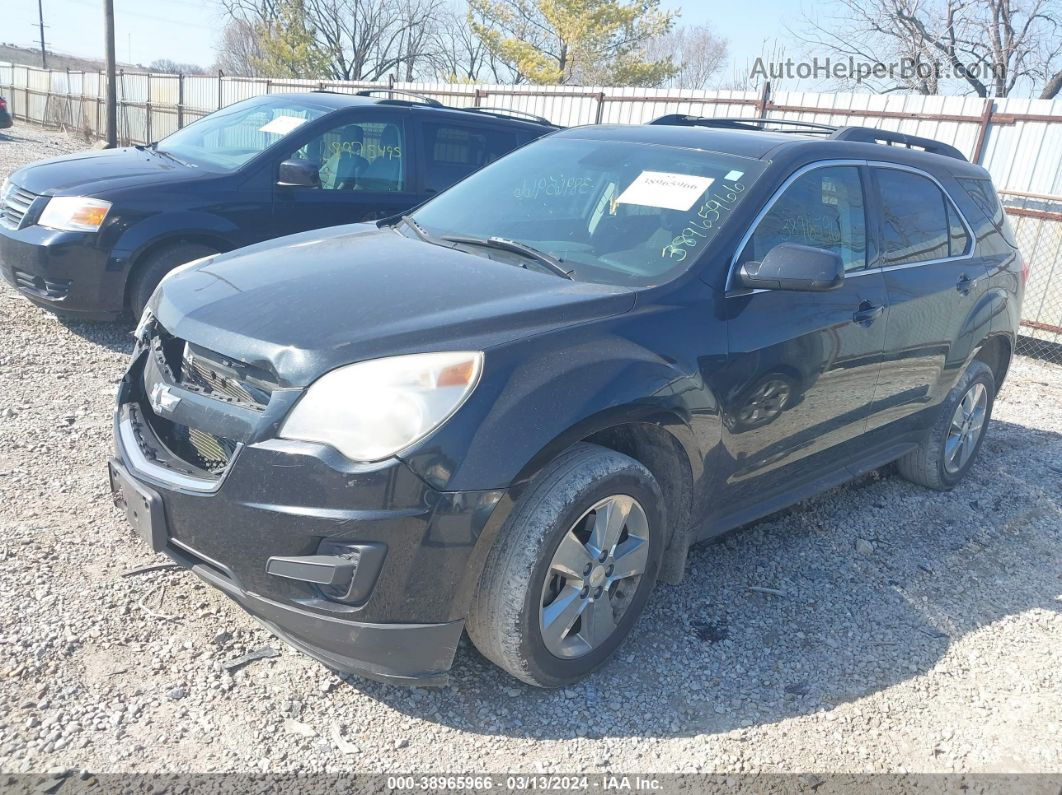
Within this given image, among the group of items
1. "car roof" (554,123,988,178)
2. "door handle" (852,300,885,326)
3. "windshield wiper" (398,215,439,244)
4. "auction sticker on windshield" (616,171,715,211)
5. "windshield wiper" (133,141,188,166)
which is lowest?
"windshield wiper" (133,141,188,166)

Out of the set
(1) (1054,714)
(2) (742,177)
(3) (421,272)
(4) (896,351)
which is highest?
(2) (742,177)

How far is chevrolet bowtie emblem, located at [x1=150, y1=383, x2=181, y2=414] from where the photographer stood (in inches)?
108

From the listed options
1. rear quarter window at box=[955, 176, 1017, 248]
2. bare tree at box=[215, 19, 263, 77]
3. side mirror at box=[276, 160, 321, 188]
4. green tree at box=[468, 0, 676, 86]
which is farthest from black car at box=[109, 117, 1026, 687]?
bare tree at box=[215, 19, 263, 77]

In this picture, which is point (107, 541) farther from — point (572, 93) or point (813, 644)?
point (572, 93)

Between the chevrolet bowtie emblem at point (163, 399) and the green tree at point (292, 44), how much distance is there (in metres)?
43.0

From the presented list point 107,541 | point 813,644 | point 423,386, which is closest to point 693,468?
point 813,644

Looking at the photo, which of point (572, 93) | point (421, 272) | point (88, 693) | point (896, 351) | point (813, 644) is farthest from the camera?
point (572, 93)

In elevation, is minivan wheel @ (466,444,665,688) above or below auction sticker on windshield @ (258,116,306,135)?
below

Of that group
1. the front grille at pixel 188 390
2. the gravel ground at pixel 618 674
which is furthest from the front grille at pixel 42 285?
the front grille at pixel 188 390

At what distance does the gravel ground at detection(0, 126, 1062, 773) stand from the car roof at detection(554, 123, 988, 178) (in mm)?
1792

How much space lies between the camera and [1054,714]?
3139mm

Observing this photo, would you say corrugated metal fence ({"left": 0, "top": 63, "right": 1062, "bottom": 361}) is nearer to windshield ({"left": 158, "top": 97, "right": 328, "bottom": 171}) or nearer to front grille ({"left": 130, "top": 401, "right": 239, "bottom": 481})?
windshield ({"left": 158, "top": 97, "right": 328, "bottom": 171})

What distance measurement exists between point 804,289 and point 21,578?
305cm

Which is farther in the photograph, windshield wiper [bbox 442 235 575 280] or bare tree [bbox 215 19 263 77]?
bare tree [bbox 215 19 263 77]
